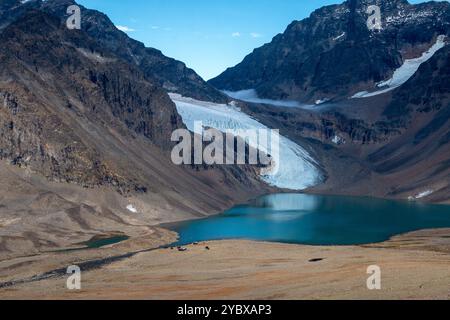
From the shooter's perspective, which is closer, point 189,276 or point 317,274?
point 317,274

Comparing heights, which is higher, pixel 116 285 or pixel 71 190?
pixel 71 190

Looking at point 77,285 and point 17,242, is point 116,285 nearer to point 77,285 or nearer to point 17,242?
point 77,285
